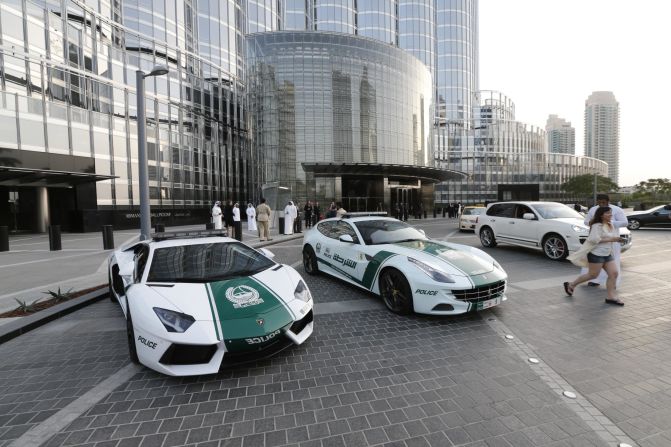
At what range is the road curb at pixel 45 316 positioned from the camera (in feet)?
14.5

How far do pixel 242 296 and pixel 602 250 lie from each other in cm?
572

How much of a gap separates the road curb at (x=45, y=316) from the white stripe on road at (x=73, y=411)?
7.45 ft

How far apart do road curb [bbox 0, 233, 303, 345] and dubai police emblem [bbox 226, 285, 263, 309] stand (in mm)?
3327

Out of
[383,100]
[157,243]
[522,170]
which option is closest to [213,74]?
[383,100]

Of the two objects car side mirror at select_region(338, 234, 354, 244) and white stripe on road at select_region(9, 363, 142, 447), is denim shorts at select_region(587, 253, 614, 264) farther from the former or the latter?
white stripe on road at select_region(9, 363, 142, 447)

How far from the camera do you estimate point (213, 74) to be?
117ft

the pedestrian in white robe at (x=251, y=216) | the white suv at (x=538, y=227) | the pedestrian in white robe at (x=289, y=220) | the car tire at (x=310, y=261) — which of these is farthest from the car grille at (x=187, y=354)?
the pedestrian in white robe at (x=251, y=216)

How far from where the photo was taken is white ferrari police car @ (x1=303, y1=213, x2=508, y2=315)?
455 centimetres

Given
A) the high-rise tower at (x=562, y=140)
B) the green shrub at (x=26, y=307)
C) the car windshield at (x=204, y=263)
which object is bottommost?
the green shrub at (x=26, y=307)

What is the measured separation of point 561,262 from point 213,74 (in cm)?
3746

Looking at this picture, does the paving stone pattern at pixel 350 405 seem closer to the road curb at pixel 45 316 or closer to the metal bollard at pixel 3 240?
the road curb at pixel 45 316

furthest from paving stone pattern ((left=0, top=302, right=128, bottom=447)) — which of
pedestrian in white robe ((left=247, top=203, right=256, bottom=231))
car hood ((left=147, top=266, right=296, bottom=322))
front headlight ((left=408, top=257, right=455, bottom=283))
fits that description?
pedestrian in white robe ((left=247, top=203, right=256, bottom=231))

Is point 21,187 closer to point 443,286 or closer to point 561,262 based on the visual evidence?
point 443,286

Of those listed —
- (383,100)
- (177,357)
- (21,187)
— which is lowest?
(177,357)
